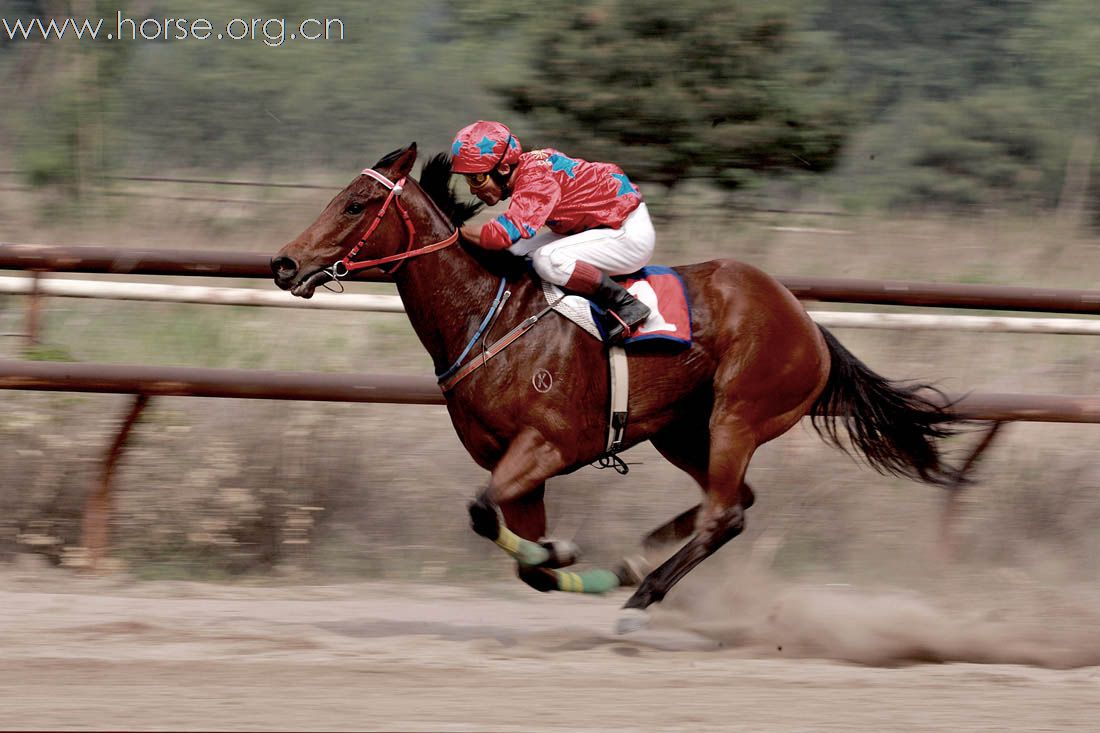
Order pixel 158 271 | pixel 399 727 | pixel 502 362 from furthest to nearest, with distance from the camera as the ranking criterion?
pixel 158 271, pixel 502 362, pixel 399 727

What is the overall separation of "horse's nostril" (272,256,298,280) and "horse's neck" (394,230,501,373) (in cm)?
45

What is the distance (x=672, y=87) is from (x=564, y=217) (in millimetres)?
6021

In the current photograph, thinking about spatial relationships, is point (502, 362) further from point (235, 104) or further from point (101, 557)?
point (235, 104)

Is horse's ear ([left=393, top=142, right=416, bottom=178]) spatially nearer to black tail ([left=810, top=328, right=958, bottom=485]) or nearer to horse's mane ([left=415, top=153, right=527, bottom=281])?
horse's mane ([left=415, top=153, right=527, bottom=281])

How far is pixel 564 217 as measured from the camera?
501 cm

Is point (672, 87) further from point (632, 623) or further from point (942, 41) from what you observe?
point (632, 623)

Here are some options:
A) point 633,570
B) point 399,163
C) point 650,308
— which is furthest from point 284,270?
point 633,570

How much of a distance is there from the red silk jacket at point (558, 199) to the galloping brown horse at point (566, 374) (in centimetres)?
28

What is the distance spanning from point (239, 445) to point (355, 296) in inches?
37.2

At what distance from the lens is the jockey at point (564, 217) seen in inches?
188

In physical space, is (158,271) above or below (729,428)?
above

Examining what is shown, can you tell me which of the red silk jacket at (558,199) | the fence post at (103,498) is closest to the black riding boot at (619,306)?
the red silk jacket at (558,199)

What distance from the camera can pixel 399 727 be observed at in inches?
146

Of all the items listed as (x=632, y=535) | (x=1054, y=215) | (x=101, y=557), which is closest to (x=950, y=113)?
(x=1054, y=215)
